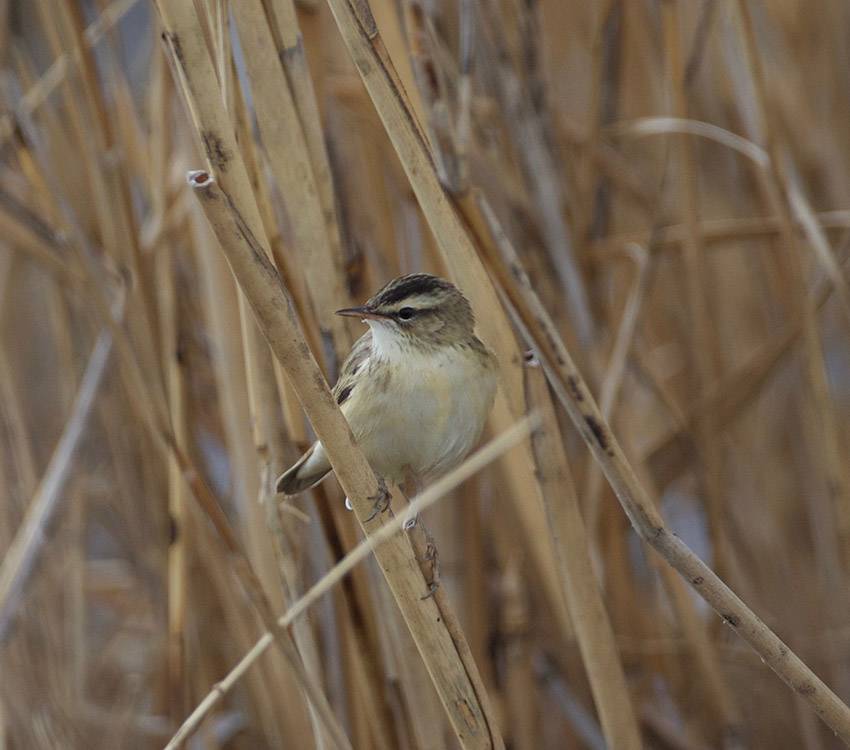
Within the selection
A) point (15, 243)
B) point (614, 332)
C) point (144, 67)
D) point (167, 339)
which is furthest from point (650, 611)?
point (144, 67)

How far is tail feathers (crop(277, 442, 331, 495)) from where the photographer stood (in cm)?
150

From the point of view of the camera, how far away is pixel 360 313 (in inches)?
56.6

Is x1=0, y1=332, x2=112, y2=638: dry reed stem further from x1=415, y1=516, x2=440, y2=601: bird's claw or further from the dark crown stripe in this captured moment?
x1=415, y1=516, x2=440, y2=601: bird's claw

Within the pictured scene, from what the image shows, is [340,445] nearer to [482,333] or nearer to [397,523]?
[397,523]

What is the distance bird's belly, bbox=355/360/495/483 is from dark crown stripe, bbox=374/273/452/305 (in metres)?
0.12

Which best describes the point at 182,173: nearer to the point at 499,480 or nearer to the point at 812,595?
the point at 499,480

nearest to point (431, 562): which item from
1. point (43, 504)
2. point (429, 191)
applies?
point (429, 191)

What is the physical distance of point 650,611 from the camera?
2461 mm

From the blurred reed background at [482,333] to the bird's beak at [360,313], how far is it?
3 centimetres

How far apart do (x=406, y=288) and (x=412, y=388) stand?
19cm

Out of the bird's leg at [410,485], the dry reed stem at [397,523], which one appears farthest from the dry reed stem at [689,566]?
the bird's leg at [410,485]

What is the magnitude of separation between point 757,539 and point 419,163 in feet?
6.58

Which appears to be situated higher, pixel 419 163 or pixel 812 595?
pixel 419 163

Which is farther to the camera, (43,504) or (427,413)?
(43,504)
